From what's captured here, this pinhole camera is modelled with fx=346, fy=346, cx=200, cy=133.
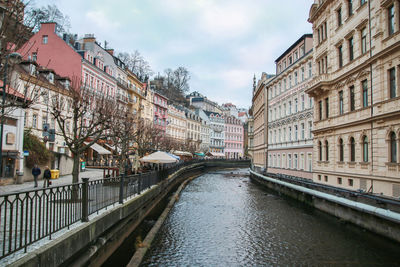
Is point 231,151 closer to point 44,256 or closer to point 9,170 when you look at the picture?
point 9,170

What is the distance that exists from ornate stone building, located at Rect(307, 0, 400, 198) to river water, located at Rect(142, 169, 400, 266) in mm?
3973

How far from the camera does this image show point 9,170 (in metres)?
22.5

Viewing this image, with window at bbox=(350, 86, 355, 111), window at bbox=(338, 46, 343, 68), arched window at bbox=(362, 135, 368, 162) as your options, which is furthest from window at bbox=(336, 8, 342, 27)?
arched window at bbox=(362, 135, 368, 162)

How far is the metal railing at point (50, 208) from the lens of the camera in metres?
5.78

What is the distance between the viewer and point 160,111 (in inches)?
3152

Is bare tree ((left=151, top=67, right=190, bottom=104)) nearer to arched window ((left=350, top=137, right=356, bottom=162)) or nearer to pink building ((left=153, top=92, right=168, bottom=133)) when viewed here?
pink building ((left=153, top=92, right=168, bottom=133))

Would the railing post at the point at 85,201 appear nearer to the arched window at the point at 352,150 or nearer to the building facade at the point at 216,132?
the arched window at the point at 352,150

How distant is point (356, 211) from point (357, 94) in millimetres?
8415

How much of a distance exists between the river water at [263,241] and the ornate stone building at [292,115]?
14.2 m

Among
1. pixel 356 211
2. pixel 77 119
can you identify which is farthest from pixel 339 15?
pixel 77 119

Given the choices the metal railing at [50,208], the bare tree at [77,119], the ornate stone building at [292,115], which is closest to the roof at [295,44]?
the ornate stone building at [292,115]

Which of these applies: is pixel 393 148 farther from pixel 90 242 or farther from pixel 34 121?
pixel 34 121

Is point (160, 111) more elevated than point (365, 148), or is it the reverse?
point (160, 111)

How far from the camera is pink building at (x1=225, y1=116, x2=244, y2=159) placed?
419ft
